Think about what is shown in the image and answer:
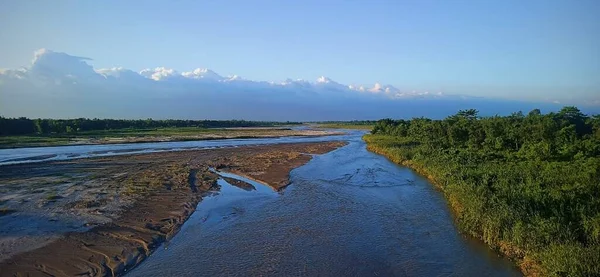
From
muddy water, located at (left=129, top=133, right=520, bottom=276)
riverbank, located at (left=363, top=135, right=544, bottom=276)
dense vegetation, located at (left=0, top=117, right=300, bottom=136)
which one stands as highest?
dense vegetation, located at (left=0, top=117, right=300, bottom=136)

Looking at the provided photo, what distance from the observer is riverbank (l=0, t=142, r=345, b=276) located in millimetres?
13477

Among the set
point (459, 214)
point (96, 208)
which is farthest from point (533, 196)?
point (96, 208)

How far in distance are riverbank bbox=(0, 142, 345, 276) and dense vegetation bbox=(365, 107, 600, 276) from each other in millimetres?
12978

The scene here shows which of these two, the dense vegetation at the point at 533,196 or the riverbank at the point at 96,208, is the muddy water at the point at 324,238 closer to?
the dense vegetation at the point at 533,196

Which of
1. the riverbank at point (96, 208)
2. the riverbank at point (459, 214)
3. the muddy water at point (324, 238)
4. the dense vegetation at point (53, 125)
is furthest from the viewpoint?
the dense vegetation at point (53, 125)

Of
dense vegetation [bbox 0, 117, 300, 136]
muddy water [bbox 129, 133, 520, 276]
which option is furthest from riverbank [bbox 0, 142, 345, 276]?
dense vegetation [bbox 0, 117, 300, 136]

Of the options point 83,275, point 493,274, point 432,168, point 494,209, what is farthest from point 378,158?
point 83,275

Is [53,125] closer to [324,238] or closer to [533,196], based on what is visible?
[324,238]

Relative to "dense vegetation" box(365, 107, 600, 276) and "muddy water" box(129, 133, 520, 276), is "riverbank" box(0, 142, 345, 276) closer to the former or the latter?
"muddy water" box(129, 133, 520, 276)

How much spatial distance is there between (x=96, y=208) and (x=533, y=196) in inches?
832

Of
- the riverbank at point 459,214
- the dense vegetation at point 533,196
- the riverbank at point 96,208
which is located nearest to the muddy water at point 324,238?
the riverbank at point 459,214

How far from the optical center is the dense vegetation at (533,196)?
11.7 metres

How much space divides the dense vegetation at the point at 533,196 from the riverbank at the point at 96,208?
13.0 m

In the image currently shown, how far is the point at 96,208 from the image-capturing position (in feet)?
64.5
